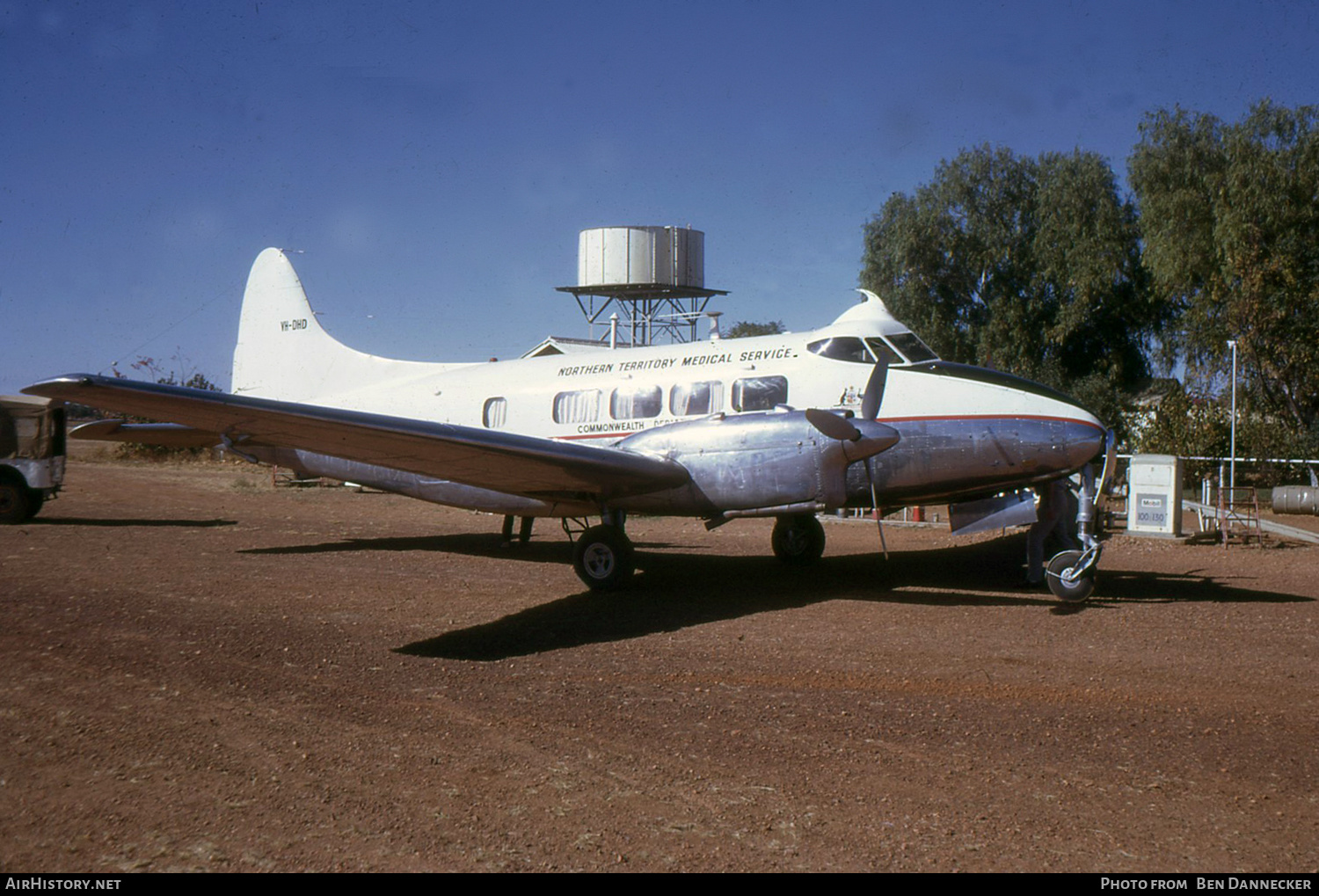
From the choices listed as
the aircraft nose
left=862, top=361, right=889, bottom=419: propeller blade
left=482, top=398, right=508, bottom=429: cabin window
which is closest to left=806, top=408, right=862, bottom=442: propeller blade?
left=862, top=361, right=889, bottom=419: propeller blade

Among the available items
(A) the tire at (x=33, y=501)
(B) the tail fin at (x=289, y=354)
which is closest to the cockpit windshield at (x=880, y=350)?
(B) the tail fin at (x=289, y=354)

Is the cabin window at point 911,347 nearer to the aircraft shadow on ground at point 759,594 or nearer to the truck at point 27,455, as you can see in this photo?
the aircraft shadow on ground at point 759,594

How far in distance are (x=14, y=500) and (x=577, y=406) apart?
39.3ft

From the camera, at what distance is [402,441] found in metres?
10.3

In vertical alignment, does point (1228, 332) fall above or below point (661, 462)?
above

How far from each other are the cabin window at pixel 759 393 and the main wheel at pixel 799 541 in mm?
2515

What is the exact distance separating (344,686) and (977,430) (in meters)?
7.21

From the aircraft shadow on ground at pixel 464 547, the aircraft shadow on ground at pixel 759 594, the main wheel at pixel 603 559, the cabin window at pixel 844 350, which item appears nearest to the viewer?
the aircraft shadow on ground at pixel 759 594

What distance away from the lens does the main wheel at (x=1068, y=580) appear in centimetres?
1070

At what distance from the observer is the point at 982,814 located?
492cm

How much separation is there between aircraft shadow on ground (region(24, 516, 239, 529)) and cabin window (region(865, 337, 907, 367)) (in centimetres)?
1303

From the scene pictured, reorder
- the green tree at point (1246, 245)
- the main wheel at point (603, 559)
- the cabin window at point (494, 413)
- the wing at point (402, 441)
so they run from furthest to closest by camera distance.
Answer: the green tree at point (1246, 245)
the cabin window at point (494, 413)
the main wheel at point (603, 559)
the wing at point (402, 441)
